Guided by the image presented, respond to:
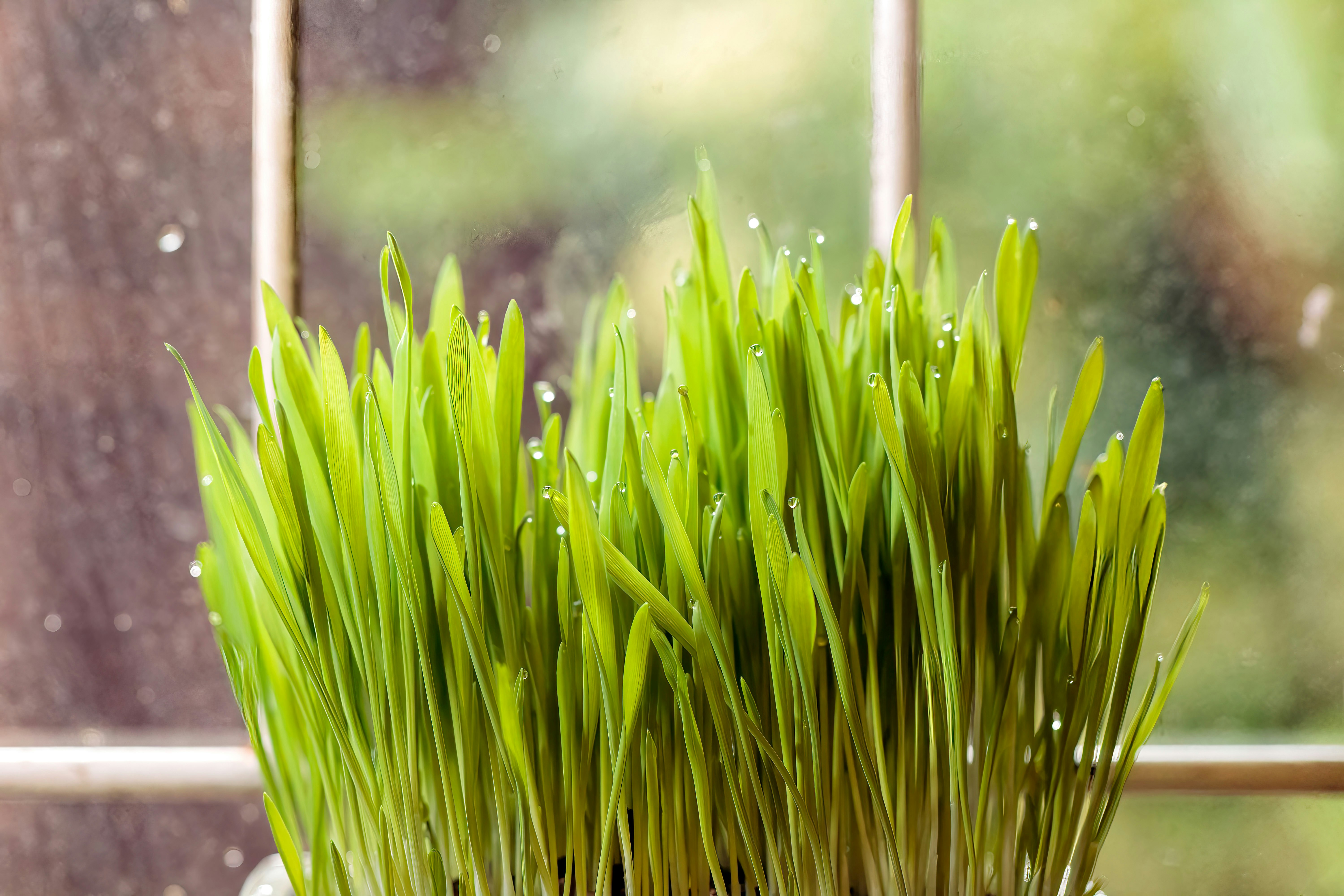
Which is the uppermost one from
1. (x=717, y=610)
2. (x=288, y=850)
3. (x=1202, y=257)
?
(x=1202, y=257)

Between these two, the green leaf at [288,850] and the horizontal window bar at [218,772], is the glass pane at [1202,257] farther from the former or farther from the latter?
the green leaf at [288,850]

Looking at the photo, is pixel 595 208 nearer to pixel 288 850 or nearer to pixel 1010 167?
pixel 1010 167

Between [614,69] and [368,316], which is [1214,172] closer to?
[614,69]

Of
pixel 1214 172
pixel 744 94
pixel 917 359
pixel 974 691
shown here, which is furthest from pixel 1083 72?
pixel 974 691

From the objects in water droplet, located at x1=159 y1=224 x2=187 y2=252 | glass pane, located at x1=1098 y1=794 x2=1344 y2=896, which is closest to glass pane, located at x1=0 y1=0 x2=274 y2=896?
water droplet, located at x1=159 y1=224 x2=187 y2=252

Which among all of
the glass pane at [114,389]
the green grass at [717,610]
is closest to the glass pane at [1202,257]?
the green grass at [717,610]

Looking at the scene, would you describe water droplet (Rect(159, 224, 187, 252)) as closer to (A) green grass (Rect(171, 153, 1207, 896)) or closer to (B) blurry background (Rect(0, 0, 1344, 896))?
(B) blurry background (Rect(0, 0, 1344, 896))

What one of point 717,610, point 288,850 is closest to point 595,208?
point 717,610
